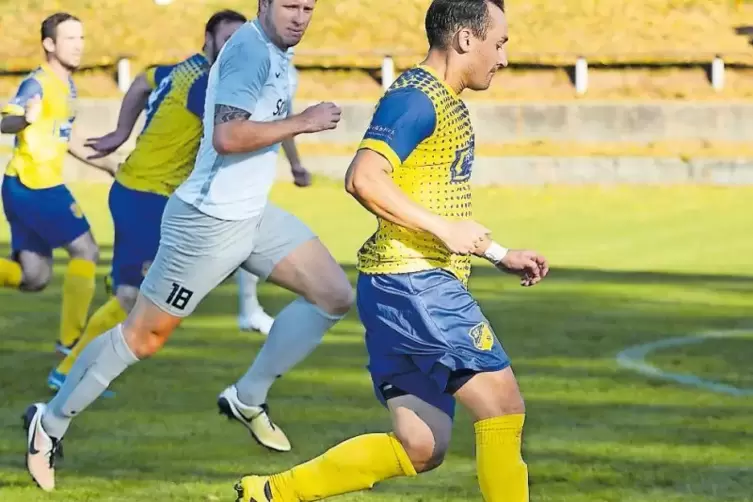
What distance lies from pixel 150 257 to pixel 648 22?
22.3 m

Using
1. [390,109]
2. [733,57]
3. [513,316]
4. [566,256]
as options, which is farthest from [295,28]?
[733,57]

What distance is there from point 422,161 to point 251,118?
146cm

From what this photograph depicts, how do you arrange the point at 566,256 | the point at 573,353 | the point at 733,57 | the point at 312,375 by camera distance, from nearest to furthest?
A: 1. the point at 312,375
2. the point at 573,353
3. the point at 566,256
4. the point at 733,57

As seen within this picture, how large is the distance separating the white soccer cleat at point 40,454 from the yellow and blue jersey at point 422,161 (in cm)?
191

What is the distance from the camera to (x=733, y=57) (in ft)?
88.7

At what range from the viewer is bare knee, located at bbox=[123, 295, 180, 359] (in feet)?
22.0

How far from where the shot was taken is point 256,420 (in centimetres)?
734

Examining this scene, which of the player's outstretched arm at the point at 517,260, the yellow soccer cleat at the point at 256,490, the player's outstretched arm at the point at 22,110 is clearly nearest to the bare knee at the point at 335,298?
the yellow soccer cleat at the point at 256,490

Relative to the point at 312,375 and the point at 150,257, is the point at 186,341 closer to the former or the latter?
the point at 312,375

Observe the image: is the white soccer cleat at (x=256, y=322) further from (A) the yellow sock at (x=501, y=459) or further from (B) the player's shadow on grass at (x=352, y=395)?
(A) the yellow sock at (x=501, y=459)

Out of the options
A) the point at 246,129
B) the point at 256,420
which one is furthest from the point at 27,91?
the point at 246,129

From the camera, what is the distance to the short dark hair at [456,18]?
5.34m

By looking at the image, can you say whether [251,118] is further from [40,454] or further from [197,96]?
[197,96]

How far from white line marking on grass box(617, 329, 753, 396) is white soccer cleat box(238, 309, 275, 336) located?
2.39 m
